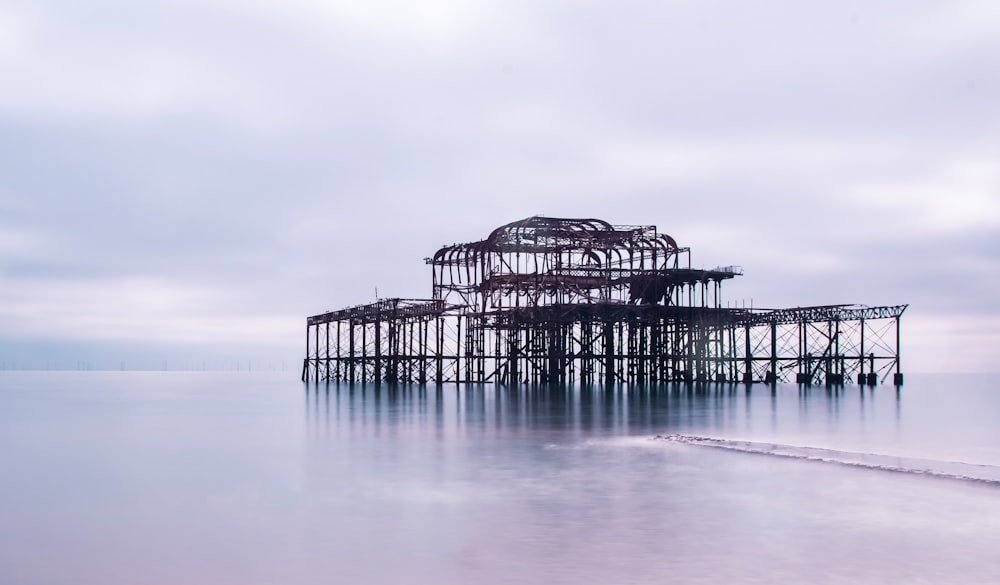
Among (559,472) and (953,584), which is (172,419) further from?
(953,584)

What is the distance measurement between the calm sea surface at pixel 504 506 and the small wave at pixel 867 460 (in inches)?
3.8

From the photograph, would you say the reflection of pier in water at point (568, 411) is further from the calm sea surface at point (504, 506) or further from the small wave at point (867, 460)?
the small wave at point (867, 460)

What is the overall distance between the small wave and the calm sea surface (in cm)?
10

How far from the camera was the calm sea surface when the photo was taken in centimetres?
1215

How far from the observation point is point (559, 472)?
20469mm

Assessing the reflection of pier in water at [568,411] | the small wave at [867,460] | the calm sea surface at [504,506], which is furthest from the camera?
the reflection of pier in water at [568,411]

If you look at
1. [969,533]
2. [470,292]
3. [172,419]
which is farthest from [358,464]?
[470,292]

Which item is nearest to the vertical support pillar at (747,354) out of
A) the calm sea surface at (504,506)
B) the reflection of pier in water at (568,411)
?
the reflection of pier in water at (568,411)

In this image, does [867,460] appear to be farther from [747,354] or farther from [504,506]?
[747,354]

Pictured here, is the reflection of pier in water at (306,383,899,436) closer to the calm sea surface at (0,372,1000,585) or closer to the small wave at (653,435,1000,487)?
the calm sea surface at (0,372,1000,585)

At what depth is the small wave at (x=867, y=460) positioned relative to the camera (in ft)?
66.0

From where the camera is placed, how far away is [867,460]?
2280 cm

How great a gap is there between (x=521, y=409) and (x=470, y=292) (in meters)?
34.4

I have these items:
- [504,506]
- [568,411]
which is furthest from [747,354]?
[504,506]
